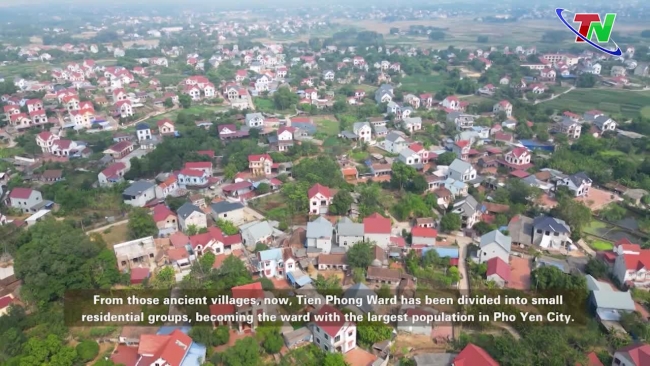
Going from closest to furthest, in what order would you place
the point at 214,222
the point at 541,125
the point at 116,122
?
the point at 214,222 → the point at 541,125 → the point at 116,122

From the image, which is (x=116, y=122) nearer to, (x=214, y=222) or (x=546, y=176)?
(x=214, y=222)

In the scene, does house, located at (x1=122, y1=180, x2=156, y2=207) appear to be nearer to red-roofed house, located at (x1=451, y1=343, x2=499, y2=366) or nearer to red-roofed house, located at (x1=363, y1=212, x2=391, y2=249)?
red-roofed house, located at (x1=363, y1=212, x2=391, y2=249)

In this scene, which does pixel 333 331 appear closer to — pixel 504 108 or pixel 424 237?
pixel 424 237

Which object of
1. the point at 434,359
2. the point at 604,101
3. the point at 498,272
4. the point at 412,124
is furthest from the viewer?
the point at 604,101

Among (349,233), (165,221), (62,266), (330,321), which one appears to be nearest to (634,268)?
(349,233)

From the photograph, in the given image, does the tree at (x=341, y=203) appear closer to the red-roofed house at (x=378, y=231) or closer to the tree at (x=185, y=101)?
the red-roofed house at (x=378, y=231)

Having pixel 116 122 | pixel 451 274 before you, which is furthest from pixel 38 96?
pixel 451 274
